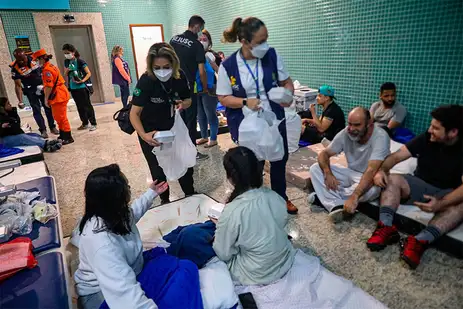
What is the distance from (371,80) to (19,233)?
3665 mm

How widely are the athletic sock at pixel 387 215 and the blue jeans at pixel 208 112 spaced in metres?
2.37

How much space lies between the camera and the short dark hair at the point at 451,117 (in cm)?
174

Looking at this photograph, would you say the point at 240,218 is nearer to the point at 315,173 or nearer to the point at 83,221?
the point at 83,221

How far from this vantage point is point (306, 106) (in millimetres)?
4215

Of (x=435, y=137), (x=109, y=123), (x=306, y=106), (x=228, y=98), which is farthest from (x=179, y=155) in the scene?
(x=109, y=123)

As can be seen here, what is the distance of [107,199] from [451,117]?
73.4 inches

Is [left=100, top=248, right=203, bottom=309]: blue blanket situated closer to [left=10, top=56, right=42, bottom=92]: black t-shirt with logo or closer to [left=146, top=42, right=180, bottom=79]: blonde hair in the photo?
[left=146, top=42, right=180, bottom=79]: blonde hair

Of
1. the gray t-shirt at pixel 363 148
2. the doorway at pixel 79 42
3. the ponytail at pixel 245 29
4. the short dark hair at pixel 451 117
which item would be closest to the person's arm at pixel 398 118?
the gray t-shirt at pixel 363 148

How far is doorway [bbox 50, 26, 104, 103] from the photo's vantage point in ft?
23.5

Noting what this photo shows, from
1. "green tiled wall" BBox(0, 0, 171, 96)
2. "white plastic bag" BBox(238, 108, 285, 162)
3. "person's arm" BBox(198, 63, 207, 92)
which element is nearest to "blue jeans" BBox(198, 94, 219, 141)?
"person's arm" BBox(198, 63, 207, 92)

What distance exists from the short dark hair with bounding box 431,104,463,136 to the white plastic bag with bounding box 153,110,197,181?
Result: 1.65 metres

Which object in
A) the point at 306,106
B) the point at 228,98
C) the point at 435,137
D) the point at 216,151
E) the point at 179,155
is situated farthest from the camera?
the point at 306,106

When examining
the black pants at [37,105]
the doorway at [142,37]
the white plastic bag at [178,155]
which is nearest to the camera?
the white plastic bag at [178,155]

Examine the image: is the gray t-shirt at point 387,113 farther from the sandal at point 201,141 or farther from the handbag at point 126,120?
the handbag at point 126,120
